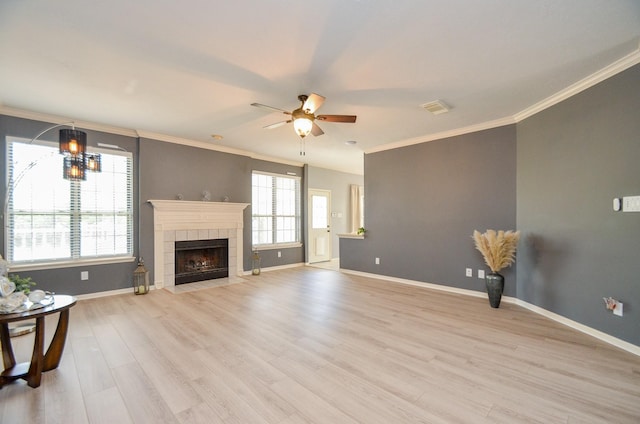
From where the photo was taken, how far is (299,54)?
2465mm

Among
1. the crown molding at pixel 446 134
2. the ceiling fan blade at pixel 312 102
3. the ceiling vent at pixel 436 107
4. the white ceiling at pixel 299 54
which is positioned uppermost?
the white ceiling at pixel 299 54

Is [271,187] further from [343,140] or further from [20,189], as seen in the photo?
[20,189]

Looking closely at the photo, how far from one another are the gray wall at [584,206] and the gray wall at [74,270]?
20.4 ft

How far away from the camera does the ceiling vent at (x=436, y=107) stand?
138 inches

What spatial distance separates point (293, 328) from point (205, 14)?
120 inches

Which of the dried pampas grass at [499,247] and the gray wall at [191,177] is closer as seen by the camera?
the dried pampas grass at [499,247]

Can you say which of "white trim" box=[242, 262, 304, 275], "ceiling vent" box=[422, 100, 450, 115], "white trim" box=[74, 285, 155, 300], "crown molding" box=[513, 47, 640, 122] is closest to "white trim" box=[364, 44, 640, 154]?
"crown molding" box=[513, 47, 640, 122]

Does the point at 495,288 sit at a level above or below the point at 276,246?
below

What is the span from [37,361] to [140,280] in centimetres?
266

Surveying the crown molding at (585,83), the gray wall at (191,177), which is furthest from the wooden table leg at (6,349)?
the crown molding at (585,83)

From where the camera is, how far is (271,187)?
6.83m

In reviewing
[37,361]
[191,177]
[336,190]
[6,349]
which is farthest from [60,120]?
[336,190]

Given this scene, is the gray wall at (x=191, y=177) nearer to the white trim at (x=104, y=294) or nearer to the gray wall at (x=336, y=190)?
the white trim at (x=104, y=294)

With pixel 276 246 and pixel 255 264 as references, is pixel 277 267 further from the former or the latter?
pixel 255 264
